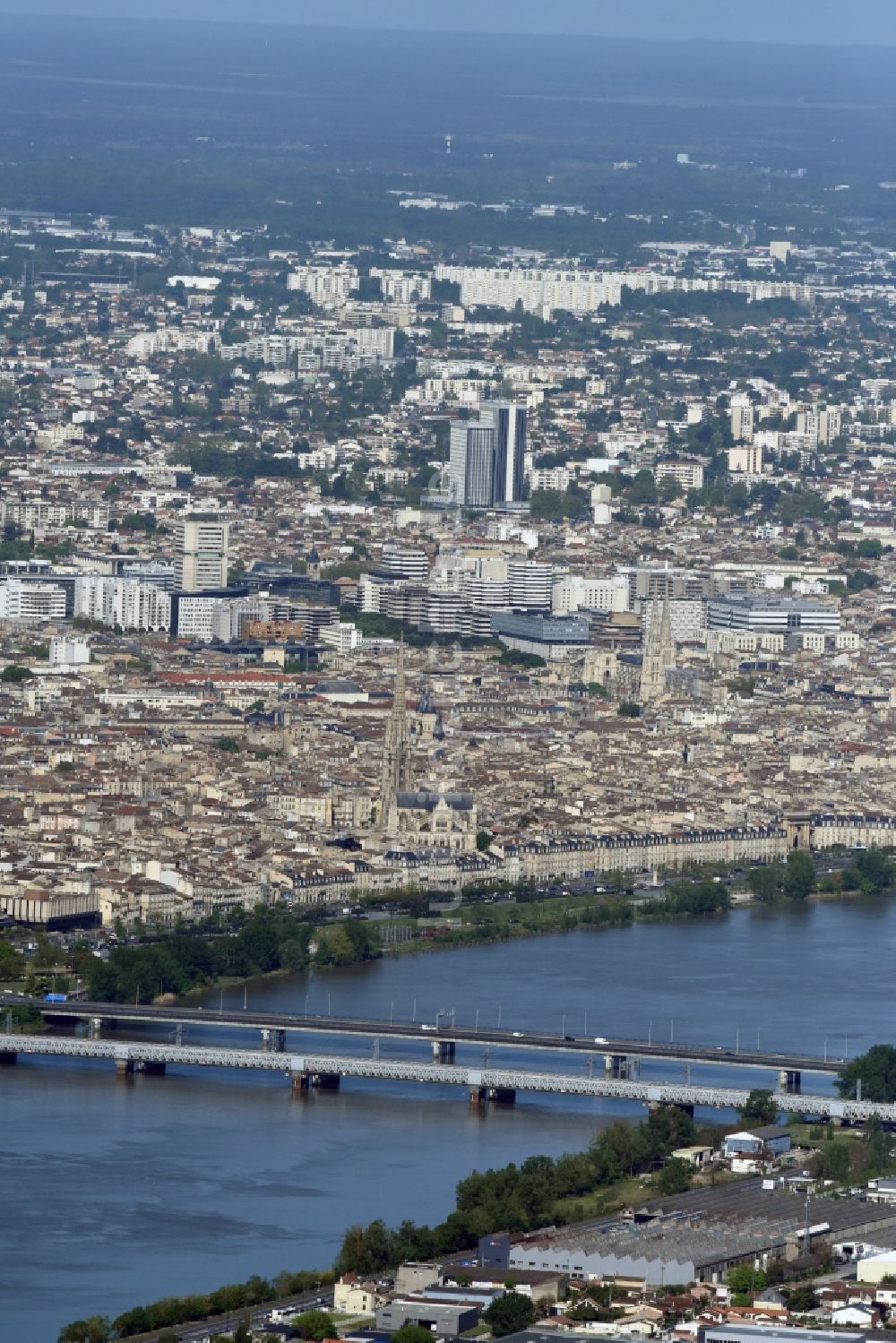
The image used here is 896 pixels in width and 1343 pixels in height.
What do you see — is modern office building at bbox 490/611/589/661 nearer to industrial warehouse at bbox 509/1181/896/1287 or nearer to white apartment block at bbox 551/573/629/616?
white apartment block at bbox 551/573/629/616

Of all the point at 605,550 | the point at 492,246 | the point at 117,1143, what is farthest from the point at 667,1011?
the point at 492,246

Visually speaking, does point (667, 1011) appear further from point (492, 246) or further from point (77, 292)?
point (492, 246)

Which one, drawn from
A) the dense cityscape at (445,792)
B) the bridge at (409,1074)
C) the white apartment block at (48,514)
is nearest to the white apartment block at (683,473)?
the dense cityscape at (445,792)

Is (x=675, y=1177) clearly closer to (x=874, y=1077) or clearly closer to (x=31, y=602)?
(x=874, y=1077)

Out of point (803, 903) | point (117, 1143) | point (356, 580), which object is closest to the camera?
point (117, 1143)

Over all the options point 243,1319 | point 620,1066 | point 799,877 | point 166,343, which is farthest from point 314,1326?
point 166,343

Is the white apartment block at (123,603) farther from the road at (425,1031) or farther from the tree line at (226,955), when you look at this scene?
the road at (425,1031)
